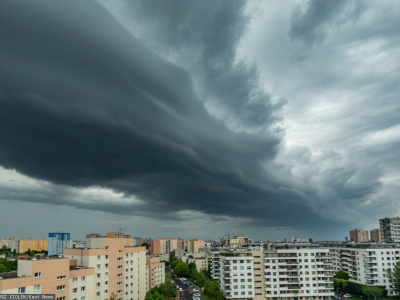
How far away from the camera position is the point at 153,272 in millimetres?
97188

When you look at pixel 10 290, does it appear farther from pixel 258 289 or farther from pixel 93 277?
pixel 258 289

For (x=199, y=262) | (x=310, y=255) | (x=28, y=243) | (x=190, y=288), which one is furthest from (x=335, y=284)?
(x=28, y=243)

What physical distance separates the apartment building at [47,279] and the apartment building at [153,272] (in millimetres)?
44711

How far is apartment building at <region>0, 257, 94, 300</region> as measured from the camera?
39862 millimetres

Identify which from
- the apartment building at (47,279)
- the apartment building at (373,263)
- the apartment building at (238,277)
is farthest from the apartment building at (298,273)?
the apartment building at (47,279)

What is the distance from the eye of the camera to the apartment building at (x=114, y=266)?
58375mm

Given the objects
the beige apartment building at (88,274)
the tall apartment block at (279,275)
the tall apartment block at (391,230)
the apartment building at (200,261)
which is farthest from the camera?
the tall apartment block at (391,230)

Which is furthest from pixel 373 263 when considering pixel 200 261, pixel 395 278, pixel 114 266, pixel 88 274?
pixel 88 274

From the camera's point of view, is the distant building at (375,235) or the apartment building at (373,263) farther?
the distant building at (375,235)

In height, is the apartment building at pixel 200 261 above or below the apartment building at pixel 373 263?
below

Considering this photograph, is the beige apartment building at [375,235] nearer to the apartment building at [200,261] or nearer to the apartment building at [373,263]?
the apartment building at [373,263]

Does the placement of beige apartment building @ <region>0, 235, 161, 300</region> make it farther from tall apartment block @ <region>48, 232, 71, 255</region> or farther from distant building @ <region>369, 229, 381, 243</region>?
distant building @ <region>369, 229, 381, 243</region>

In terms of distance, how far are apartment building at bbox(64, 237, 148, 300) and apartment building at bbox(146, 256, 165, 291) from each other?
21919 mm

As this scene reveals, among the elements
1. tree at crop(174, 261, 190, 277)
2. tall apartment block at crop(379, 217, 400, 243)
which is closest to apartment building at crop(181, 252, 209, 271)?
tree at crop(174, 261, 190, 277)
